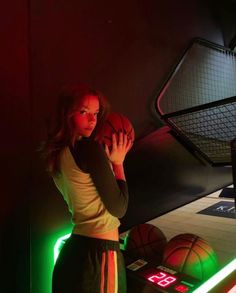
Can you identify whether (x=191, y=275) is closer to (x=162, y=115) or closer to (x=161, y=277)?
(x=161, y=277)

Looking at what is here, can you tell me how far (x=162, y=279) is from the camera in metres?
1.48

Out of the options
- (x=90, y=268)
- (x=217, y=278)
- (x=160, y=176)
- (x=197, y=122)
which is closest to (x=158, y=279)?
(x=217, y=278)

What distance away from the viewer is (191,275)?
150 cm

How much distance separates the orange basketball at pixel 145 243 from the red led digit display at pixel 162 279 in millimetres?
229

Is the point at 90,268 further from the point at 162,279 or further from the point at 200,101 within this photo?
the point at 200,101

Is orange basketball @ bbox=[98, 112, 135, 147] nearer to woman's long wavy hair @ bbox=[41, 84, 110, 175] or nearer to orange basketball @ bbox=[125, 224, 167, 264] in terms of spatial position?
woman's long wavy hair @ bbox=[41, 84, 110, 175]

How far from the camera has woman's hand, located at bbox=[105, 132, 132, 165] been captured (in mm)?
1279

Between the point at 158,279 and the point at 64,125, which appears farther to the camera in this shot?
the point at 158,279

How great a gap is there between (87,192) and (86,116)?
31 cm

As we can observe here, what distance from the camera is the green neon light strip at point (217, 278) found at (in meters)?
1.38

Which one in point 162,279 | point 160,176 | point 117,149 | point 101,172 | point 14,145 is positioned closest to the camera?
point 101,172

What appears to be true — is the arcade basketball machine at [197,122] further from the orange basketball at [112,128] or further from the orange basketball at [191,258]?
the orange basketball at [112,128]

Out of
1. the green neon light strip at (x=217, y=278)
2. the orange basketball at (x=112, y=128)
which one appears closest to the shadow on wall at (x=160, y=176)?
the green neon light strip at (x=217, y=278)

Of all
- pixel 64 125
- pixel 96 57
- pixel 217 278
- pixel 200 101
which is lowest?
pixel 217 278
